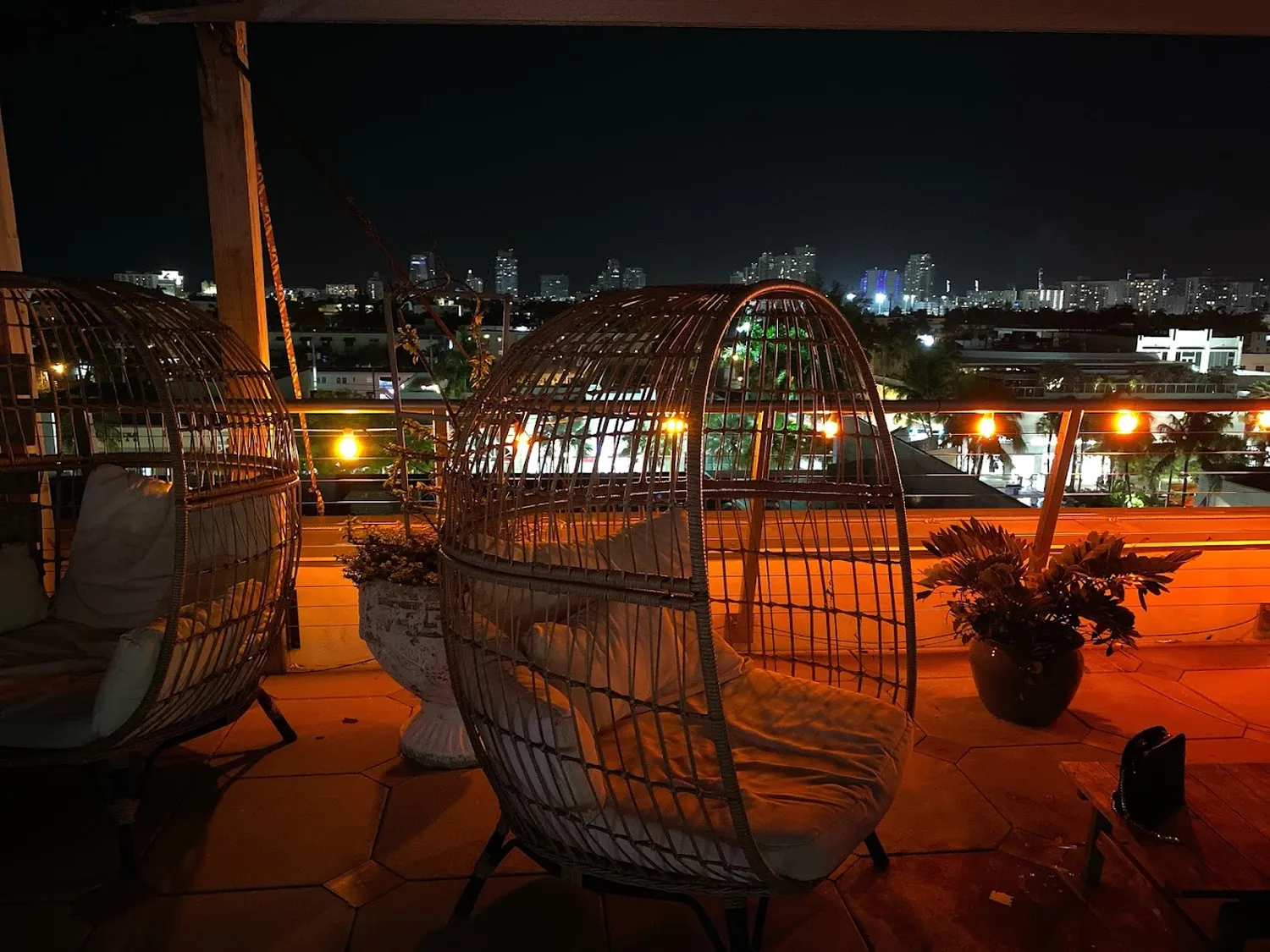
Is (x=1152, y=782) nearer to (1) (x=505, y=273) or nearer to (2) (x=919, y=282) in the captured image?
(1) (x=505, y=273)

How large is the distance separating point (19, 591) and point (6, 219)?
150cm

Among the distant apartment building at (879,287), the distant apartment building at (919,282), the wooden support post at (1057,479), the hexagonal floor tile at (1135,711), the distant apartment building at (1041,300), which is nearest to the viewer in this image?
the hexagonal floor tile at (1135,711)

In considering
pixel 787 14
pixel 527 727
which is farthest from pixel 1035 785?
pixel 787 14

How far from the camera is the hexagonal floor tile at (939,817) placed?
2510 mm

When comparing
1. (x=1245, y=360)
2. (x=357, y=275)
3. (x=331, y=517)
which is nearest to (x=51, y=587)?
(x=331, y=517)

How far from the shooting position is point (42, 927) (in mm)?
2125

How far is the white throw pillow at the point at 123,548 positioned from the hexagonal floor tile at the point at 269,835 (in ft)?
2.59

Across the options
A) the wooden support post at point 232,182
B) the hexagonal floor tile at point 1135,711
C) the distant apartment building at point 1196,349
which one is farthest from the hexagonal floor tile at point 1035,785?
the distant apartment building at point 1196,349

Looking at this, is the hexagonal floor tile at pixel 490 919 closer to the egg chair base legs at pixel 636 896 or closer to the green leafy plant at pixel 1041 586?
the egg chair base legs at pixel 636 896

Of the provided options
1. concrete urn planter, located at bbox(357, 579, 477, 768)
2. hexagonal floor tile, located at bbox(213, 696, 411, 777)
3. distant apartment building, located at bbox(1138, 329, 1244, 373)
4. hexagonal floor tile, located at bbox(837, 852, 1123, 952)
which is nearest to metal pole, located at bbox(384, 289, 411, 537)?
concrete urn planter, located at bbox(357, 579, 477, 768)

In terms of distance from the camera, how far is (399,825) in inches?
102

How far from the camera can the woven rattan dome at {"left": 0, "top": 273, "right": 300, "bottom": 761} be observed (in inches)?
95.3

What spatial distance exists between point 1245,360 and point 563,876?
4005 cm

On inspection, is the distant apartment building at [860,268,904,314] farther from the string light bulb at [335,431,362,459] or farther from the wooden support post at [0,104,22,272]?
the wooden support post at [0,104,22,272]
